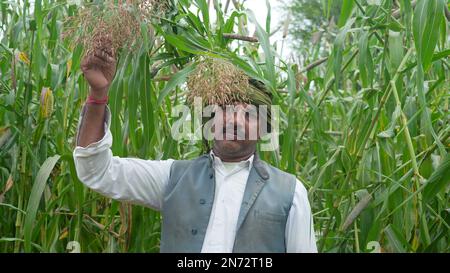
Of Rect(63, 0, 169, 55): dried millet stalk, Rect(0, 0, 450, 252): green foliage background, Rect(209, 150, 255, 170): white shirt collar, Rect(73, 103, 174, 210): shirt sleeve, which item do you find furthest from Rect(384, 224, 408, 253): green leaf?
Rect(63, 0, 169, 55): dried millet stalk

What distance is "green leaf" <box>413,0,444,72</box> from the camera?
3.78 ft

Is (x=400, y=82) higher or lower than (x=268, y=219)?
higher

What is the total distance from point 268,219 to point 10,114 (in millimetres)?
716

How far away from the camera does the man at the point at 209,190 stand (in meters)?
1.16

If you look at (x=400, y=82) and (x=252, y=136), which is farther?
(x=400, y=82)

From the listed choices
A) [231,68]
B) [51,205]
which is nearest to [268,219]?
[231,68]

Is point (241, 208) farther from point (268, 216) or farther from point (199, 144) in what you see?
point (199, 144)

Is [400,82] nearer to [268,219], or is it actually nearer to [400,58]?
[400,58]

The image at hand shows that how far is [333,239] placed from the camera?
1.55 meters

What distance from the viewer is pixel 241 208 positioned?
1178 mm

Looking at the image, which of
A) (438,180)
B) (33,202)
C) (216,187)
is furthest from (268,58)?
(33,202)

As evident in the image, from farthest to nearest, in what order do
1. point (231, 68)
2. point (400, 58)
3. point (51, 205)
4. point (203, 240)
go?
point (51, 205) < point (400, 58) < point (203, 240) < point (231, 68)

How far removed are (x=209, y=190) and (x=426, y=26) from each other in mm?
472

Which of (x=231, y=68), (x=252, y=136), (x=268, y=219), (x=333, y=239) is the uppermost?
(x=231, y=68)
